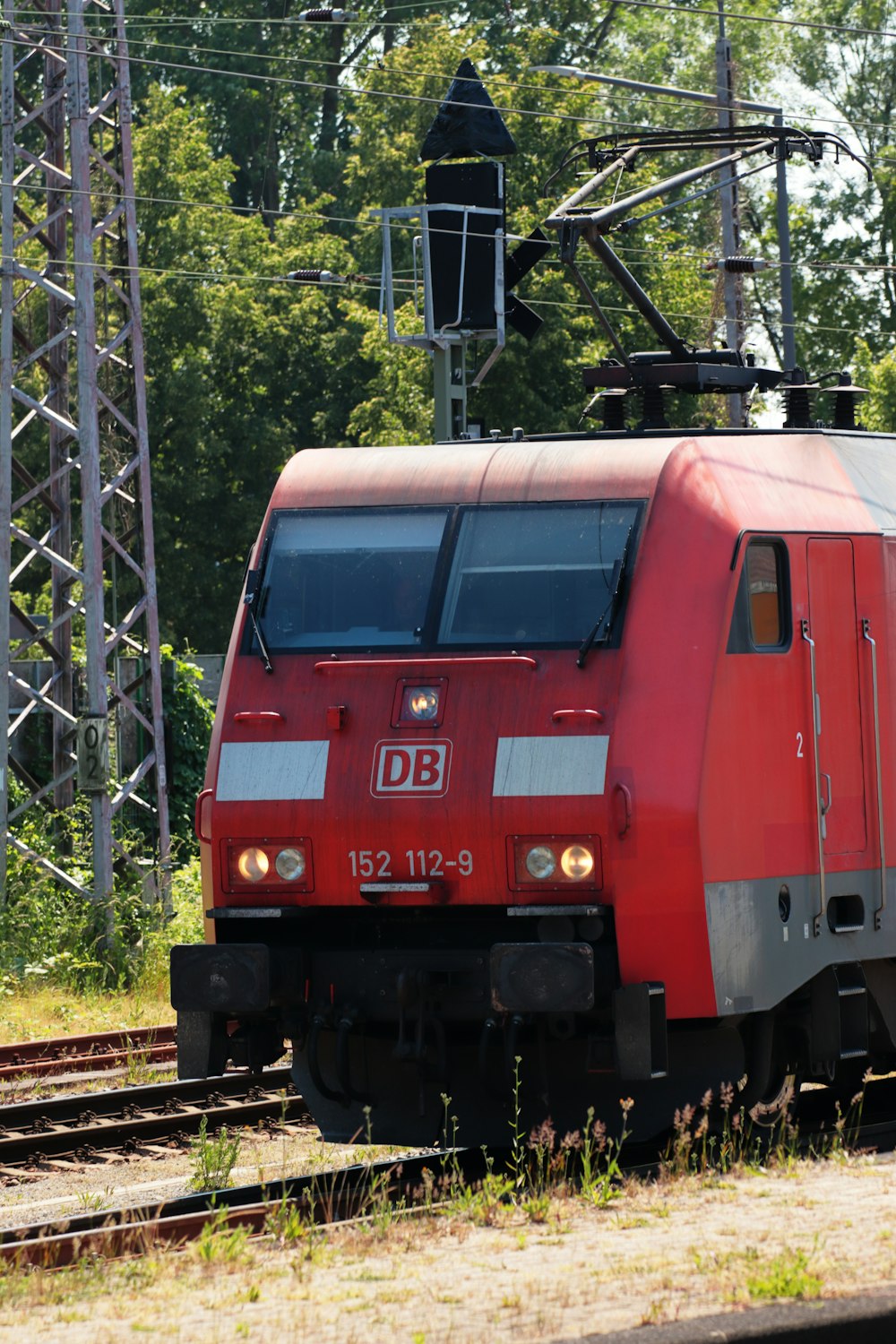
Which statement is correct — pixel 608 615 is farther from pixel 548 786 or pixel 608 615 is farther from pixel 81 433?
pixel 81 433

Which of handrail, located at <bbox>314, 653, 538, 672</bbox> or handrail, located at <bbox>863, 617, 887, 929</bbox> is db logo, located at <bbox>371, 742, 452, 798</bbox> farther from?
handrail, located at <bbox>863, 617, 887, 929</bbox>

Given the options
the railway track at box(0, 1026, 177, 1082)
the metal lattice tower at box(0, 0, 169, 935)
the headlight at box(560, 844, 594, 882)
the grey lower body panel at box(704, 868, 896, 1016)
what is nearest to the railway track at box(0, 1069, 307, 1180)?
the railway track at box(0, 1026, 177, 1082)

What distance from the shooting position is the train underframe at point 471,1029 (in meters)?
8.61

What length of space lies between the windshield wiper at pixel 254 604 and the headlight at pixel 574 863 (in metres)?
1.64

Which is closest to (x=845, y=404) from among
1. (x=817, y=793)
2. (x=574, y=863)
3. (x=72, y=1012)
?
(x=817, y=793)

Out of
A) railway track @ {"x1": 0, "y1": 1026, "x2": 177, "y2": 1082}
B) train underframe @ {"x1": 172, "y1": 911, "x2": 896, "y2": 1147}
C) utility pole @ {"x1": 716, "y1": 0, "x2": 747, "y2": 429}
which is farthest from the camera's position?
utility pole @ {"x1": 716, "y1": 0, "x2": 747, "y2": 429}

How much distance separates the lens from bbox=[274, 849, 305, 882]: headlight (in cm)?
916

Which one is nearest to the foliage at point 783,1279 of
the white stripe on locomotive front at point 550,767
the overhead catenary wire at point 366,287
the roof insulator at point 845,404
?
the white stripe on locomotive front at point 550,767

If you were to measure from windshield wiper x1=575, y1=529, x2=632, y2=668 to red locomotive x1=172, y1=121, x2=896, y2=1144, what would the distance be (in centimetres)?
2

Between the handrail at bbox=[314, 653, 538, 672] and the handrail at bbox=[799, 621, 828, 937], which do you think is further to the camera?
the handrail at bbox=[799, 621, 828, 937]

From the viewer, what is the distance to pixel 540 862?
8734mm

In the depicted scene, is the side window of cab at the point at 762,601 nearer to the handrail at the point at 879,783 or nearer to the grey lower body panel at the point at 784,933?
the handrail at the point at 879,783

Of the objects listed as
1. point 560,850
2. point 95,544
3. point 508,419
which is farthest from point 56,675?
point 508,419

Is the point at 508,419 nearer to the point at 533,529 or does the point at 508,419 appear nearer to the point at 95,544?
the point at 95,544
